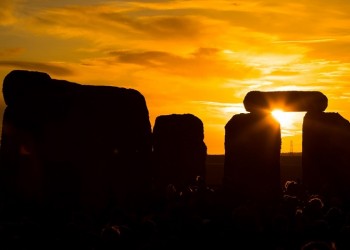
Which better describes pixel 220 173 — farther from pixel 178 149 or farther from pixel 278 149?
pixel 278 149

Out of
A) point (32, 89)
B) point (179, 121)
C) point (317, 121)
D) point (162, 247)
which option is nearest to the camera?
point (162, 247)

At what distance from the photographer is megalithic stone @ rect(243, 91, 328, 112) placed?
22281mm

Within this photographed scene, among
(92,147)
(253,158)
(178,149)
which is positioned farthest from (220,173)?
(92,147)

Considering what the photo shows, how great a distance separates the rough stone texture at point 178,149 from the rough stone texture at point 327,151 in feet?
12.9

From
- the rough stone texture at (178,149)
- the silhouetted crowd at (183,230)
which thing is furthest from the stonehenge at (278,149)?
the silhouetted crowd at (183,230)

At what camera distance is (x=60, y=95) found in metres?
18.0

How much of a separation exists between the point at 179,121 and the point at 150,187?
6.46 metres

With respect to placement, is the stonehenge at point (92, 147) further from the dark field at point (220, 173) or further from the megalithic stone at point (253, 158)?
the dark field at point (220, 173)

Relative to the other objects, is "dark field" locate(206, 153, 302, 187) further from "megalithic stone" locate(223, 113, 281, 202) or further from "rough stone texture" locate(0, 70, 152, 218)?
"rough stone texture" locate(0, 70, 152, 218)

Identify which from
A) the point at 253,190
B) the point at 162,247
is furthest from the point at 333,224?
the point at 253,190

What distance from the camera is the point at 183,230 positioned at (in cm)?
1307

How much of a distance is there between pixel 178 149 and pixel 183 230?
1270 cm

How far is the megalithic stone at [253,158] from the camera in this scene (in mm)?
21516

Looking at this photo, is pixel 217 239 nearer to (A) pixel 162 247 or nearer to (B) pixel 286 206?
(A) pixel 162 247
